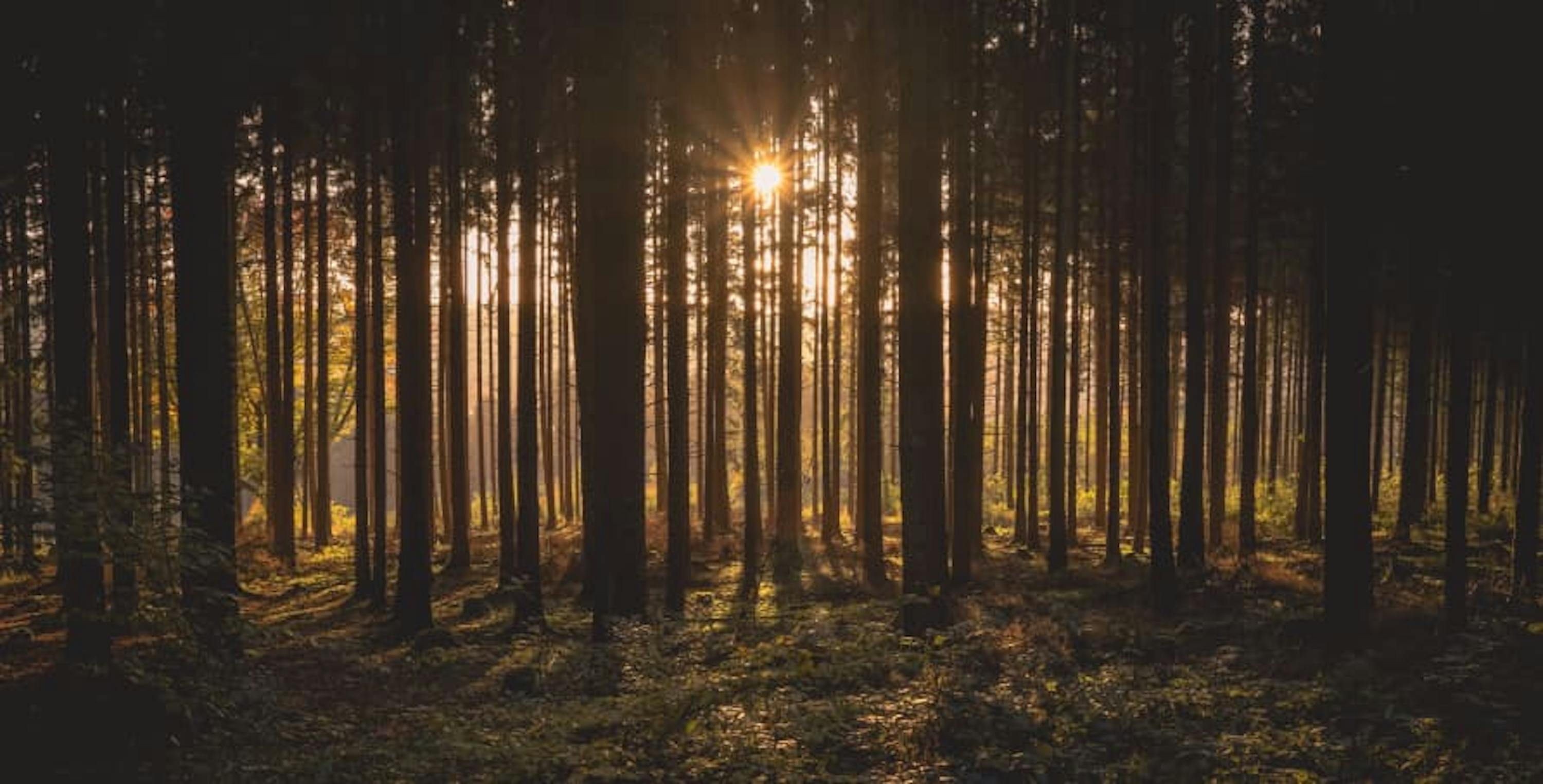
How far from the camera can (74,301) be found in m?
10.2

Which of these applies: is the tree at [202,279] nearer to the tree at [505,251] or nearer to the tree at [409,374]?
the tree at [409,374]

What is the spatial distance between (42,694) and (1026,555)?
17617 mm

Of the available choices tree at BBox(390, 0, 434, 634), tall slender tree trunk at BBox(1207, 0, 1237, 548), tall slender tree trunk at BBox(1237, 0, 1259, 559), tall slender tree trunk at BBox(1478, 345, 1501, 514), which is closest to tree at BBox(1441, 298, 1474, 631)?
tall slender tree trunk at BBox(1237, 0, 1259, 559)

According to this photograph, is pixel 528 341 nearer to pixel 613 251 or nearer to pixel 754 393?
pixel 613 251

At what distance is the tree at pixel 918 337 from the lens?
11.6 m

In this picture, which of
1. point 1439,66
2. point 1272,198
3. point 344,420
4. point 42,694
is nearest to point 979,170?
point 1272,198

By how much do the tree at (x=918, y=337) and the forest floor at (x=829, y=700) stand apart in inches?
32.6

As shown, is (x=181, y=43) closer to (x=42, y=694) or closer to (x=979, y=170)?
(x=42, y=694)

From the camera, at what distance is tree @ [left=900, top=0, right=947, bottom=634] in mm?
11638

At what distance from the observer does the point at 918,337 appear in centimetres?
1175

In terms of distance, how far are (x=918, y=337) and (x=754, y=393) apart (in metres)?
6.99

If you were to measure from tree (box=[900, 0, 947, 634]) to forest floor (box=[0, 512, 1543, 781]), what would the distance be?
83 centimetres

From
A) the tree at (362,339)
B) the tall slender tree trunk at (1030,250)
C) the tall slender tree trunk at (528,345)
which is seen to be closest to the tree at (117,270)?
the tree at (362,339)

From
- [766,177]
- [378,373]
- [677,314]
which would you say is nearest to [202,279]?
[378,373]
